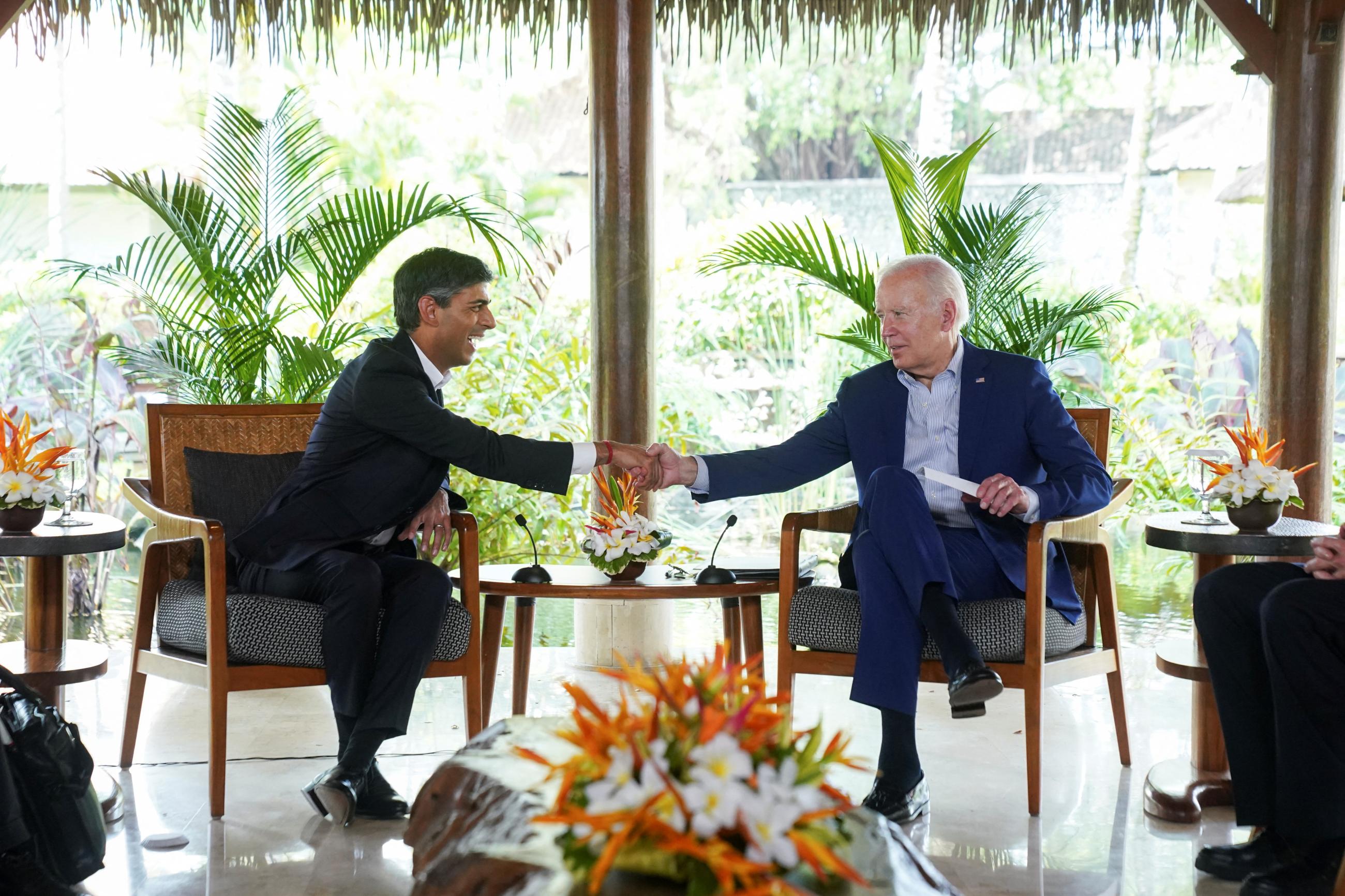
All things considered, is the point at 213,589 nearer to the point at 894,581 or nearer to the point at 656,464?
the point at 656,464

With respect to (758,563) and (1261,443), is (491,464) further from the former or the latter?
(1261,443)

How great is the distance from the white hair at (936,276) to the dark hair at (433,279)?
104 cm

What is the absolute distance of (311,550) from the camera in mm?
3137

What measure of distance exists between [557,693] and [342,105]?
11010 mm

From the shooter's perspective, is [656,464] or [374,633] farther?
[656,464]

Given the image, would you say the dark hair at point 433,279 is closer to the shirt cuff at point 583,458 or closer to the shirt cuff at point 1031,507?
the shirt cuff at point 583,458

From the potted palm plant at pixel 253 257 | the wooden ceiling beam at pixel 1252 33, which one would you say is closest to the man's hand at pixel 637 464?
the potted palm plant at pixel 253 257

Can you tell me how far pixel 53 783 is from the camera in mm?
2281

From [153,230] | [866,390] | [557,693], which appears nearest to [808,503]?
[557,693]

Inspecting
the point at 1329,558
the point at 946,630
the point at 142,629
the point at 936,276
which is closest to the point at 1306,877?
the point at 1329,558

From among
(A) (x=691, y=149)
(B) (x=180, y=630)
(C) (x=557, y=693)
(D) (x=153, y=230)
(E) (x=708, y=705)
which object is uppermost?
(A) (x=691, y=149)

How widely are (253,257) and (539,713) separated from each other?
1.80m

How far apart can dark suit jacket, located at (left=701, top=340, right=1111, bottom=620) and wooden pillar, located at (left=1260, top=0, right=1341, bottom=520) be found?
1236mm

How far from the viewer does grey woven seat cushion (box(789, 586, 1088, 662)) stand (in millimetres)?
2934
